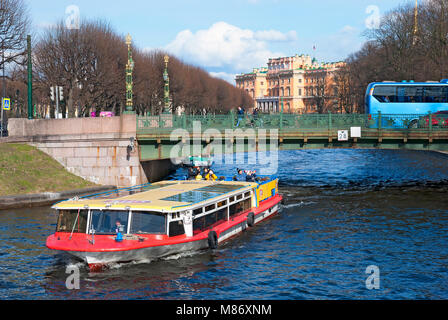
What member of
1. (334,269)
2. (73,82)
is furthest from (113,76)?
(334,269)

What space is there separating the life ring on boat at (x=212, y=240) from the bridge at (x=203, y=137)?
1609cm

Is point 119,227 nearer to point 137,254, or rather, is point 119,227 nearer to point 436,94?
point 137,254

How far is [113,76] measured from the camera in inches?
2648

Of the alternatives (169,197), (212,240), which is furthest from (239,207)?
(169,197)

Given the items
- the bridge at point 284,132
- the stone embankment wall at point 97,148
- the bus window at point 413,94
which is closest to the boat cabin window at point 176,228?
the bridge at point 284,132

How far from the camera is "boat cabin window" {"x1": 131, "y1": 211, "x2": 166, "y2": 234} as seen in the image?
23766 millimetres

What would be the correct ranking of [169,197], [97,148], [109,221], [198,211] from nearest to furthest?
[109,221]
[198,211]
[169,197]
[97,148]

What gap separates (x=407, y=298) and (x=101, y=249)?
10.9m

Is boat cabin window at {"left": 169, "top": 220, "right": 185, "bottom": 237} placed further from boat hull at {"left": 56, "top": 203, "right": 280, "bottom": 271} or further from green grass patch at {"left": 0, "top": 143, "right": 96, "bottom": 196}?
green grass patch at {"left": 0, "top": 143, "right": 96, "bottom": 196}

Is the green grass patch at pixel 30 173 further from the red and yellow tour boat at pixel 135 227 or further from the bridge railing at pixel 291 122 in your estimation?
the red and yellow tour boat at pixel 135 227

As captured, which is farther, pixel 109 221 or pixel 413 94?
pixel 413 94

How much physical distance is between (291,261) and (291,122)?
1915 centimetres

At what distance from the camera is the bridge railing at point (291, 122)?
42.2 meters

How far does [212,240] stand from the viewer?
1023 inches
